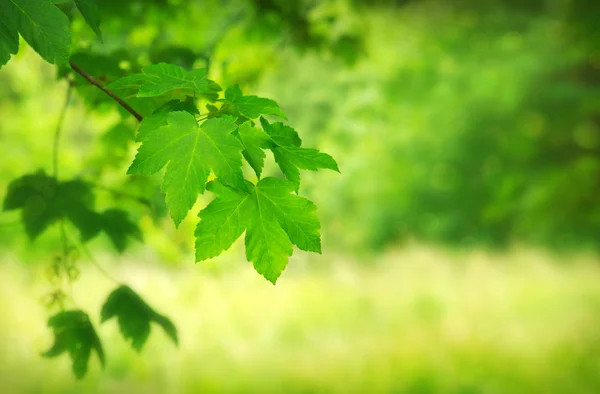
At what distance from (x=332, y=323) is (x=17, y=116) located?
4.53 m

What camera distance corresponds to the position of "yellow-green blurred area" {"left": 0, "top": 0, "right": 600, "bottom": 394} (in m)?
3.17

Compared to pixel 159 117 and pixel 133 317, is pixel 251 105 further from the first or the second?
pixel 133 317

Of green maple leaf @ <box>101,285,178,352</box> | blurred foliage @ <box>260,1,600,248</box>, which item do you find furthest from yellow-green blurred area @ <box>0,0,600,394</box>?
green maple leaf @ <box>101,285,178,352</box>

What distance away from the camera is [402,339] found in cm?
600

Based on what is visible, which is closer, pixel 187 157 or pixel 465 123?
pixel 187 157

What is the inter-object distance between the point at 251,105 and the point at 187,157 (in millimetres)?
237

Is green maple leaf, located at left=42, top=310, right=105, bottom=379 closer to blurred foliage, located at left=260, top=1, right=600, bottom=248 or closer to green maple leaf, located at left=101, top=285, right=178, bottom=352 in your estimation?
green maple leaf, located at left=101, top=285, right=178, bottom=352

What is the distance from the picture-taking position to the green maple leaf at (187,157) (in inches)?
39.7

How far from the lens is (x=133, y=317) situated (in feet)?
5.41

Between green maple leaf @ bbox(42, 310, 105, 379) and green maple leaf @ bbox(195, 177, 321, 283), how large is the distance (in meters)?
0.70

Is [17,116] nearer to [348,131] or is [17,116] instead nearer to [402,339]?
[348,131]

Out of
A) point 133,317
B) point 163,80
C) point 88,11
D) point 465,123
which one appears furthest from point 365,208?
point 163,80

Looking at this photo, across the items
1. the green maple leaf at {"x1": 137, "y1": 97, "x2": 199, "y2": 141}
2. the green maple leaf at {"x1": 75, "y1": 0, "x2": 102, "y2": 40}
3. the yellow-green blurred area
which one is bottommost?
the green maple leaf at {"x1": 137, "y1": 97, "x2": 199, "y2": 141}

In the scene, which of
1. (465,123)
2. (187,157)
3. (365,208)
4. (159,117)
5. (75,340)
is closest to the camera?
(187,157)
